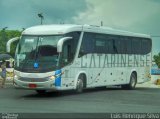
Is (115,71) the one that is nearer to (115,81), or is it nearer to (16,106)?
(115,81)

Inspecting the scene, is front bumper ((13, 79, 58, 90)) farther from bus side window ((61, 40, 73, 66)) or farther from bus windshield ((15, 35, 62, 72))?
bus side window ((61, 40, 73, 66))

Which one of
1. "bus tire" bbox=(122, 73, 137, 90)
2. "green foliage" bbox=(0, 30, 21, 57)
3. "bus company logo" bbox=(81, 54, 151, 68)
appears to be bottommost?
"bus tire" bbox=(122, 73, 137, 90)

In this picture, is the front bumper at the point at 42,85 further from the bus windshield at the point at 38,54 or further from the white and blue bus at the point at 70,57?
the bus windshield at the point at 38,54

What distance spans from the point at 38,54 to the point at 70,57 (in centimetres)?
165

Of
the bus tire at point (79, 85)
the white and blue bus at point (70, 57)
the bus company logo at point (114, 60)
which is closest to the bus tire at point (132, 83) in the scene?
the bus company logo at point (114, 60)

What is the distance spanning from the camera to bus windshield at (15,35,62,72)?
945 inches

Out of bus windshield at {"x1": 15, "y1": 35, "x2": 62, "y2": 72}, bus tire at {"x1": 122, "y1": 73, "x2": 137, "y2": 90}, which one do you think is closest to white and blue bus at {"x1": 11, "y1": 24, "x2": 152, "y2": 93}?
bus windshield at {"x1": 15, "y1": 35, "x2": 62, "y2": 72}

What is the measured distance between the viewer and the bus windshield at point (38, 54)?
78.8ft

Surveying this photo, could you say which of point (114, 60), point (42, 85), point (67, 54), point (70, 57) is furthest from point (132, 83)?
point (42, 85)

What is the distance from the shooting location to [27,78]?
942 inches

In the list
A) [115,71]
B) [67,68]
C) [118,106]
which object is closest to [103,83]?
[115,71]

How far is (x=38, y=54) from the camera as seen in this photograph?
24250 millimetres

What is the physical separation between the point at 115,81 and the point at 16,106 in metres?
12.2

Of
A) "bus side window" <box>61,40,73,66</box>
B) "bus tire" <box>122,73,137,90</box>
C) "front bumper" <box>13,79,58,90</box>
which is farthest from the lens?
"bus tire" <box>122,73,137,90</box>
